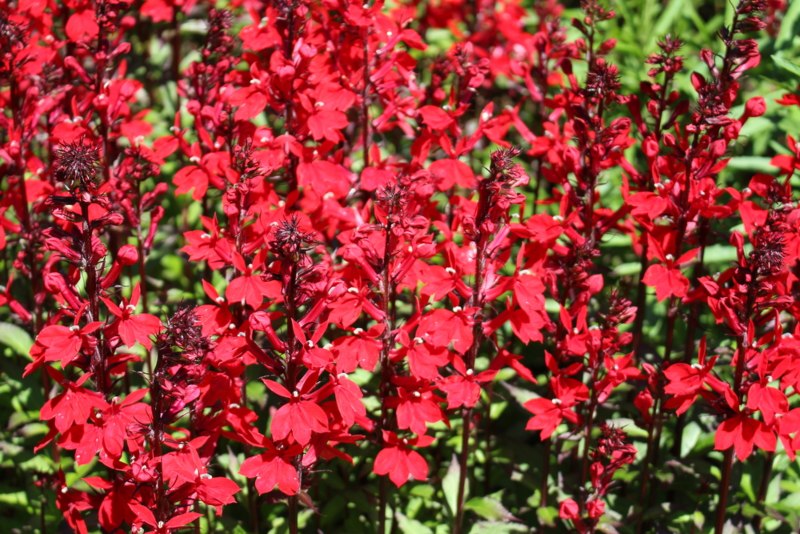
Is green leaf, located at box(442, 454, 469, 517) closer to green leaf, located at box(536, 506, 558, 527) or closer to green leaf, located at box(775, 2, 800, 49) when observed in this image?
green leaf, located at box(536, 506, 558, 527)

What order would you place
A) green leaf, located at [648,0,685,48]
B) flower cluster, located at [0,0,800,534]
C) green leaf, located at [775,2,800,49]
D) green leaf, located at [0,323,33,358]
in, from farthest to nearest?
1. green leaf, located at [648,0,685,48]
2. green leaf, located at [775,2,800,49]
3. green leaf, located at [0,323,33,358]
4. flower cluster, located at [0,0,800,534]

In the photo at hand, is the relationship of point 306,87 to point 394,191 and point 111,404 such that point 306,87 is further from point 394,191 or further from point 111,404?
point 111,404

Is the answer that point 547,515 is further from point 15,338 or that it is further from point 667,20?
point 667,20

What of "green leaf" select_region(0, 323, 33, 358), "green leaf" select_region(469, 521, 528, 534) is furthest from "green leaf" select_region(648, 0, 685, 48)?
"green leaf" select_region(0, 323, 33, 358)

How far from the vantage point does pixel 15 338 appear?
13.2ft

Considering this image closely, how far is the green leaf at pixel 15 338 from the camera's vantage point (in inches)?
157

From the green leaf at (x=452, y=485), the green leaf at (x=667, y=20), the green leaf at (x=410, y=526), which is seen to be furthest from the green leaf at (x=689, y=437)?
the green leaf at (x=667, y=20)

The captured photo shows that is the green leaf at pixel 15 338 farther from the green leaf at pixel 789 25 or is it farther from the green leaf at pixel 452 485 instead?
the green leaf at pixel 789 25


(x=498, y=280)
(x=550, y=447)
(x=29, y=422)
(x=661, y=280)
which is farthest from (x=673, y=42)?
(x=29, y=422)

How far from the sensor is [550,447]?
3.88 m

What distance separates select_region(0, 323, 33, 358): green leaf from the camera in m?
4.00

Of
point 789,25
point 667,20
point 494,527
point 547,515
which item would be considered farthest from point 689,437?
point 667,20

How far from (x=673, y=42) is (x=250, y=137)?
1.64m

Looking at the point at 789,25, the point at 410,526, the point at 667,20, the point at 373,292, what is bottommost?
the point at 410,526
